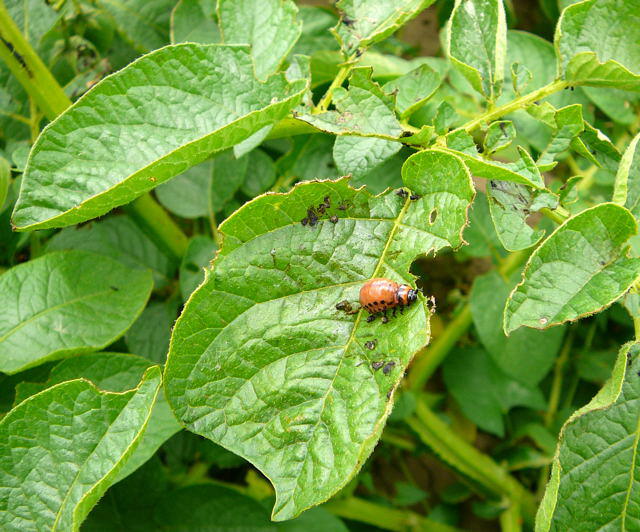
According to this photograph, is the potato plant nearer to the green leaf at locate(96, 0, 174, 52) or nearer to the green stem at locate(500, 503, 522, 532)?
the green leaf at locate(96, 0, 174, 52)

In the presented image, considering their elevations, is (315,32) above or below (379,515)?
above

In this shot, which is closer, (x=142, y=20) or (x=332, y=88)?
(x=332, y=88)

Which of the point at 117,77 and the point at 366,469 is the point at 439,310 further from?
the point at 117,77

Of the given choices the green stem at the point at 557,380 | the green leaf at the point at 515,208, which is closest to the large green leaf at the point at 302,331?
the green leaf at the point at 515,208

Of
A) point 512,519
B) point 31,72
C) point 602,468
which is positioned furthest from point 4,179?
point 512,519

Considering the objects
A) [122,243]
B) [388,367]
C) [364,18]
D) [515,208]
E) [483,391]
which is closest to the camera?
[388,367]

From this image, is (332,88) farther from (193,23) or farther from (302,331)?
(193,23)

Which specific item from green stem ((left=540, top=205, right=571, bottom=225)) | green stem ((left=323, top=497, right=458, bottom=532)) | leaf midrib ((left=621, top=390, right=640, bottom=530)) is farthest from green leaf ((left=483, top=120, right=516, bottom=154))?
green stem ((left=323, top=497, right=458, bottom=532))

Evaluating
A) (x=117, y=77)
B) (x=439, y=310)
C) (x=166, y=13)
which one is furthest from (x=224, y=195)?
(x=439, y=310)
